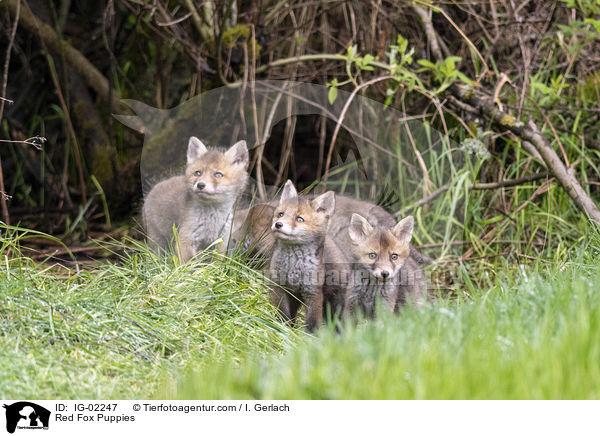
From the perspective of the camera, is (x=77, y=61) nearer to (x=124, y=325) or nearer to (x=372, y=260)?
(x=124, y=325)

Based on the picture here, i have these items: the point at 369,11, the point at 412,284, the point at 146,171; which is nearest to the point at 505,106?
the point at 369,11

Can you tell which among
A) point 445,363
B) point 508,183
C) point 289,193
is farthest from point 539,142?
point 445,363

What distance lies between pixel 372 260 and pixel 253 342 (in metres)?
0.93

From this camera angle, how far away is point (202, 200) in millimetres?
4852

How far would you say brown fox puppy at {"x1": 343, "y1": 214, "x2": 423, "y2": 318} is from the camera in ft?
14.0

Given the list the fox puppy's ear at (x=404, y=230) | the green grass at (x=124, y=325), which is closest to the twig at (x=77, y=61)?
the green grass at (x=124, y=325)

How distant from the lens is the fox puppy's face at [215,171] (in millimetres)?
4785

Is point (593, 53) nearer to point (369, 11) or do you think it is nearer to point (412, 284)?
point (369, 11)

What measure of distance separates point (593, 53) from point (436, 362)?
5.38 metres

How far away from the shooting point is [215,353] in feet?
11.9

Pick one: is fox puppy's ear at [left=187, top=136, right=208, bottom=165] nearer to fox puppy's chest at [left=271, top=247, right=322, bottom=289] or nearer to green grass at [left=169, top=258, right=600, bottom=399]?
fox puppy's chest at [left=271, top=247, right=322, bottom=289]
